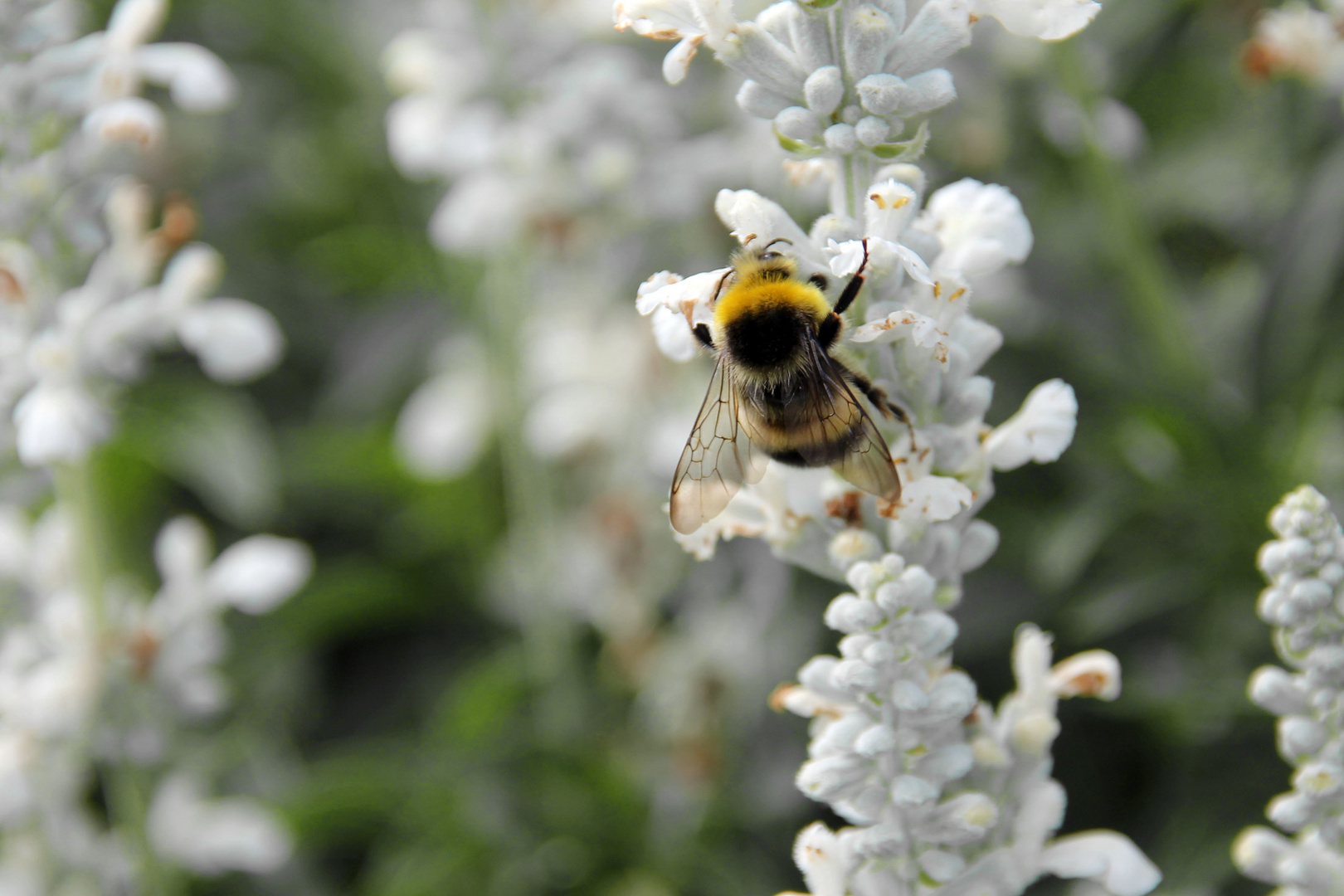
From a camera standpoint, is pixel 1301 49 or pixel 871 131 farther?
pixel 1301 49

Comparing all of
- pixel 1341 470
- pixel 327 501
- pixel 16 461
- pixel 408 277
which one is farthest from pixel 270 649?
pixel 1341 470

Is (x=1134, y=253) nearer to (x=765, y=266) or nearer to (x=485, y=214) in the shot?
(x=765, y=266)

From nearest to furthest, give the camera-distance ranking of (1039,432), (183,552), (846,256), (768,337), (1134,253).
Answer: (846,256), (1039,432), (768,337), (183,552), (1134,253)

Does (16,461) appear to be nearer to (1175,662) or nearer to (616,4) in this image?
(616,4)

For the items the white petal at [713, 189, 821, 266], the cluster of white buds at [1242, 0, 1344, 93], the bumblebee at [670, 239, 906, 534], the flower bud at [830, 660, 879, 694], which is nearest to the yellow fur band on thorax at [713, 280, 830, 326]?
the bumblebee at [670, 239, 906, 534]

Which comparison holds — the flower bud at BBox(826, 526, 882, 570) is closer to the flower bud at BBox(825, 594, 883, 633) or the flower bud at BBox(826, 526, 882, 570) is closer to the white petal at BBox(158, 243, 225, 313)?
the flower bud at BBox(825, 594, 883, 633)

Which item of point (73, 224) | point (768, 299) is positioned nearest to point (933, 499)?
point (768, 299)

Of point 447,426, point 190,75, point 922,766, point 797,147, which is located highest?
point 447,426

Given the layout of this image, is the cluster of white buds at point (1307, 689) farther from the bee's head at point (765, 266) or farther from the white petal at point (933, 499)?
the bee's head at point (765, 266)

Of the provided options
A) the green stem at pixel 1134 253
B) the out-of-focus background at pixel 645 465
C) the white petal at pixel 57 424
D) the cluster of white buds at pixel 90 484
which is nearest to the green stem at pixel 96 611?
the cluster of white buds at pixel 90 484

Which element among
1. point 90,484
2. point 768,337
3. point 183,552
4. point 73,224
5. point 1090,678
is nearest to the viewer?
point 1090,678
